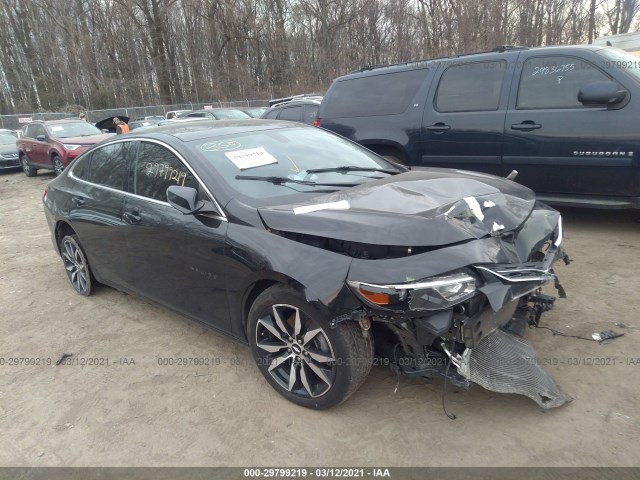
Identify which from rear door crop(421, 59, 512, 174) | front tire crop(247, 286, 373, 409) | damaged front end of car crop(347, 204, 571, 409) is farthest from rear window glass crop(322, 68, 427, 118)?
front tire crop(247, 286, 373, 409)

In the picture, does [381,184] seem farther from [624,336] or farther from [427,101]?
[427,101]

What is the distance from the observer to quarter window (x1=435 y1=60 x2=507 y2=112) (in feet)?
18.6

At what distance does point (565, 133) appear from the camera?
5.13 metres

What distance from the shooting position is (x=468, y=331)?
2438 millimetres

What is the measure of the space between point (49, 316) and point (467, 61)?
5423mm

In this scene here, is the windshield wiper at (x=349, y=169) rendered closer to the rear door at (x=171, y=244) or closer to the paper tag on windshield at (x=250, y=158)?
the paper tag on windshield at (x=250, y=158)

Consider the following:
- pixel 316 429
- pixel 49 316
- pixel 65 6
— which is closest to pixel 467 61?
pixel 316 429

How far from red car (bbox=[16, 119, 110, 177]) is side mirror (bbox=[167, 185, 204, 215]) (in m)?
10.9

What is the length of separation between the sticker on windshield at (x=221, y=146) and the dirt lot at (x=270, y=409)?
4.85ft

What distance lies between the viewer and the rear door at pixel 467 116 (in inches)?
222

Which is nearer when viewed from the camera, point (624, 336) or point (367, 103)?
point (624, 336)

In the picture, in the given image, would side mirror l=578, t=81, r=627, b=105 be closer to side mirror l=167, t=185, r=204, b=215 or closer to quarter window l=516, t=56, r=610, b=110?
quarter window l=516, t=56, r=610, b=110

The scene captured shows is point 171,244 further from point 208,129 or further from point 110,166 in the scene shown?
point 110,166

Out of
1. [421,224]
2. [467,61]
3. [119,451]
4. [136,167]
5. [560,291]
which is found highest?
[467,61]
